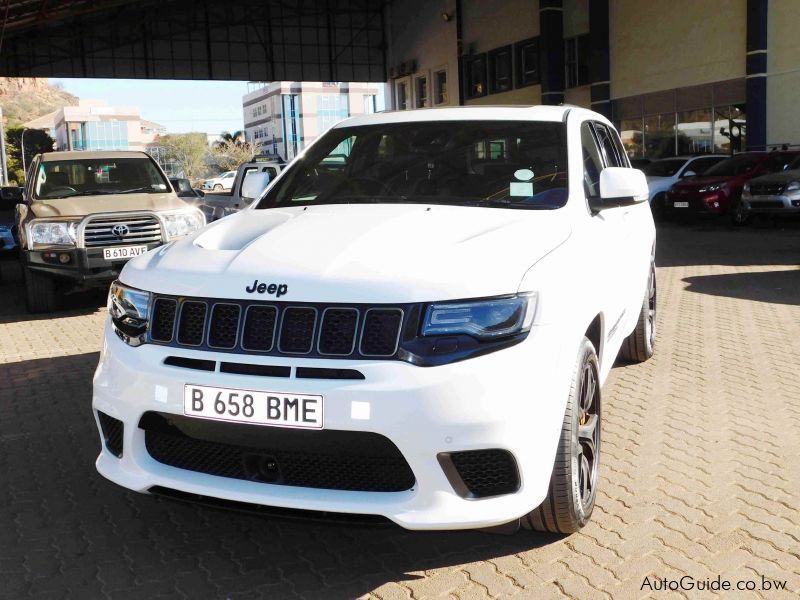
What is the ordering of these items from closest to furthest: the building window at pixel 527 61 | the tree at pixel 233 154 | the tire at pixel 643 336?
1. the tire at pixel 643 336
2. the building window at pixel 527 61
3. the tree at pixel 233 154

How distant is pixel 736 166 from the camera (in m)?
21.1

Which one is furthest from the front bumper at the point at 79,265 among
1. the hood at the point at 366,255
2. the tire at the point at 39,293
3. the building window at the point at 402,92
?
the building window at the point at 402,92

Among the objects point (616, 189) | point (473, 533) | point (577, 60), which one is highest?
point (577, 60)

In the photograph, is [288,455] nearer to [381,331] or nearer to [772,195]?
[381,331]

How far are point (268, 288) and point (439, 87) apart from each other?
132ft

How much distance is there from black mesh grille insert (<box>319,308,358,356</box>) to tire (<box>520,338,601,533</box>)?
0.87 m

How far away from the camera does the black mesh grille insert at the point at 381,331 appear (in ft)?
9.84

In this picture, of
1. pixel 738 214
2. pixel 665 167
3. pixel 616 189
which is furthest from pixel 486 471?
pixel 665 167

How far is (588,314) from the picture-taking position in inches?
143

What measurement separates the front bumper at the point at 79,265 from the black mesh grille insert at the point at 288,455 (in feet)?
22.0

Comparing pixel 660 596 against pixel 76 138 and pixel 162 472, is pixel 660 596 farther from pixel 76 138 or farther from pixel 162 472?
pixel 76 138

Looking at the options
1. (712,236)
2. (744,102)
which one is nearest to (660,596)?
(712,236)

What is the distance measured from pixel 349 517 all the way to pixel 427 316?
725 mm

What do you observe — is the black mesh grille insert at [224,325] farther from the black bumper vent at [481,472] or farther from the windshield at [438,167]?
the windshield at [438,167]
